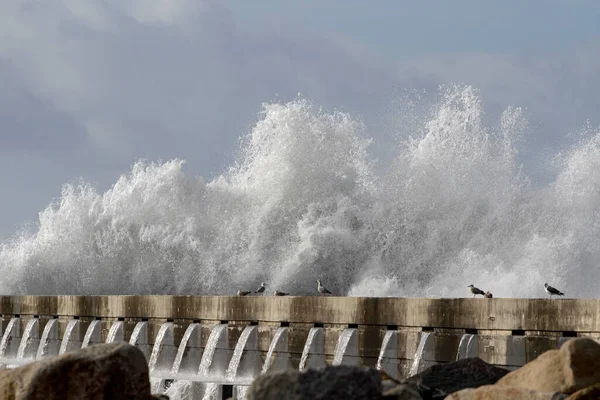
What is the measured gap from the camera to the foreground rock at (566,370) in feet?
27.4

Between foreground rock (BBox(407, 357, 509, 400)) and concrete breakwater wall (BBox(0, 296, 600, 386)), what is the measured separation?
2.19 meters

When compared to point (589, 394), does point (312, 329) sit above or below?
above

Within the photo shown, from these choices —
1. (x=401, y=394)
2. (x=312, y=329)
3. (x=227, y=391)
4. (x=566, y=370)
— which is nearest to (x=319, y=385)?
(x=401, y=394)

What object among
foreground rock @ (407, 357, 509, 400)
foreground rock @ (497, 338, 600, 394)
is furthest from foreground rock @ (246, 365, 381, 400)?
foreground rock @ (407, 357, 509, 400)

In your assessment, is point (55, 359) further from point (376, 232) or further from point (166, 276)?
point (166, 276)

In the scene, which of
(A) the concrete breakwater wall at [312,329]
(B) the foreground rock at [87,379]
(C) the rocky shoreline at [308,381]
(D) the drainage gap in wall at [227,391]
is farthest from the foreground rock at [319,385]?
(D) the drainage gap in wall at [227,391]

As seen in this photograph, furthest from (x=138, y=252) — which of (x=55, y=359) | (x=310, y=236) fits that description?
(x=55, y=359)

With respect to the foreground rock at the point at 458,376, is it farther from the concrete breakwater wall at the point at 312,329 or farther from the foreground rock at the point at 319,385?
the concrete breakwater wall at the point at 312,329

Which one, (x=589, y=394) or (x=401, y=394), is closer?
(x=401, y=394)

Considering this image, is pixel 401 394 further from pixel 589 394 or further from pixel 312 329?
pixel 312 329

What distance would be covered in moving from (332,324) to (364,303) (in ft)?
2.09

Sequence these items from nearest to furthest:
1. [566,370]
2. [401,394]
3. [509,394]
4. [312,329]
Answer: [401,394] → [509,394] → [566,370] → [312,329]

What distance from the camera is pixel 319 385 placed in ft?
23.5

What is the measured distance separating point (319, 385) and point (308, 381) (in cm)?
6
